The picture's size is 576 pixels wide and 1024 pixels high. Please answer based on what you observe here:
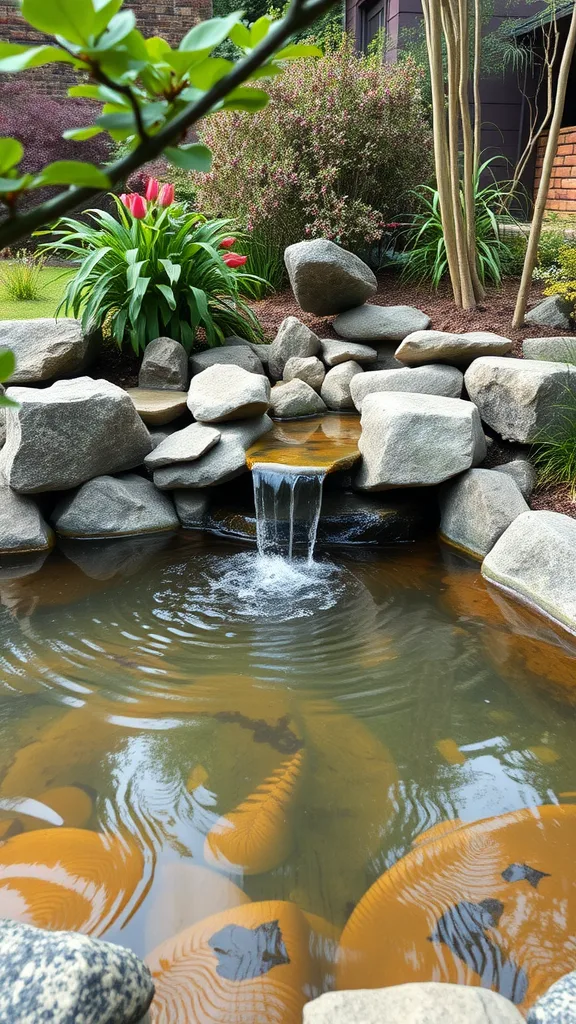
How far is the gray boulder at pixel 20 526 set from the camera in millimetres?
4723

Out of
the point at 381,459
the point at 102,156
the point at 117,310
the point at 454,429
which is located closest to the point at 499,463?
the point at 454,429

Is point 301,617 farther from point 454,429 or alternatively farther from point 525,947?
point 525,947

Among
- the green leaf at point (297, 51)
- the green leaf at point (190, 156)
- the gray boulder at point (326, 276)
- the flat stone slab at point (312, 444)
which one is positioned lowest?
the flat stone slab at point (312, 444)

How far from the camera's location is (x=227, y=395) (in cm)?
514

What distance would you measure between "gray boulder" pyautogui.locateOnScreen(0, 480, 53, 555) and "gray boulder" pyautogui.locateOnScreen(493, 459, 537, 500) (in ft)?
9.29

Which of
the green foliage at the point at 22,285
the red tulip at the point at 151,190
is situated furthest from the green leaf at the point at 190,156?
the green foliage at the point at 22,285

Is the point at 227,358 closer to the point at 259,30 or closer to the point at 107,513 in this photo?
the point at 107,513

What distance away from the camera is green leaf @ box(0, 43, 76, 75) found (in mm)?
453

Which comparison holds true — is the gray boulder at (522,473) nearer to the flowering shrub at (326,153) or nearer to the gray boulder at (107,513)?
the gray boulder at (107,513)

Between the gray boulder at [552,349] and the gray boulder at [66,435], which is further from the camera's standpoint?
the gray boulder at [552,349]

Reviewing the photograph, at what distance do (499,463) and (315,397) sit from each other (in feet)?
4.86

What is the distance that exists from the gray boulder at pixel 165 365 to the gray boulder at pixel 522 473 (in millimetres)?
2375

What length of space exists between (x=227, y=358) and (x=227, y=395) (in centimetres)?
86

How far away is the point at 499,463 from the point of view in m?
5.12
